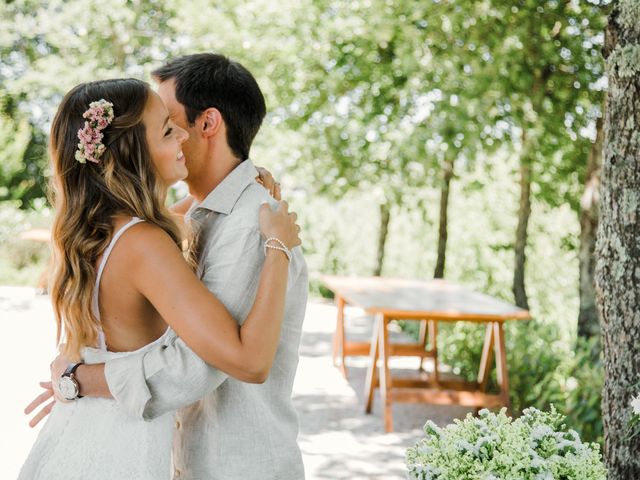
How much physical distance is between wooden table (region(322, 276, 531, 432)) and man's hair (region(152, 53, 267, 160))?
3857mm

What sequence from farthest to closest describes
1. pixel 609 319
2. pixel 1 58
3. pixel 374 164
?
pixel 1 58
pixel 374 164
pixel 609 319

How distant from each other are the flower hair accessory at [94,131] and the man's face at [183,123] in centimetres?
28

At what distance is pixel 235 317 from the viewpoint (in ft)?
6.29

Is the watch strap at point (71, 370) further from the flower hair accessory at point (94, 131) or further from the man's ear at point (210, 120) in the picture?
the man's ear at point (210, 120)

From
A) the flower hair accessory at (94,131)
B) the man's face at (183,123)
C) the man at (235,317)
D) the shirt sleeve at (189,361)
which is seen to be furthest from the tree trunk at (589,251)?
the flower hair accessory at (94,131)

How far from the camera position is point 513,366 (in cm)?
721

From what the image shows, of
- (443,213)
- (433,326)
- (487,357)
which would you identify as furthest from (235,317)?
(443,213)

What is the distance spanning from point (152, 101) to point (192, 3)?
428 inches

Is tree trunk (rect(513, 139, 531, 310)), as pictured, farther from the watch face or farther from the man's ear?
the watch face

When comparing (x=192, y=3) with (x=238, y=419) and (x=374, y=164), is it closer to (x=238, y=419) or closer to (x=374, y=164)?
(x=374, y=164)

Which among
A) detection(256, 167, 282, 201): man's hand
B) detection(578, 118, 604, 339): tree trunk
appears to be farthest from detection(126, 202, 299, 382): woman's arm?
detection(578, 118, 604, 339): tree trunk

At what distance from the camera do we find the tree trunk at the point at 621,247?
Answer: 2.86 m

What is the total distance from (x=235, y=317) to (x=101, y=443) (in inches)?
18.1

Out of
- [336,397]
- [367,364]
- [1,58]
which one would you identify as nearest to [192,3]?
[367,364]
